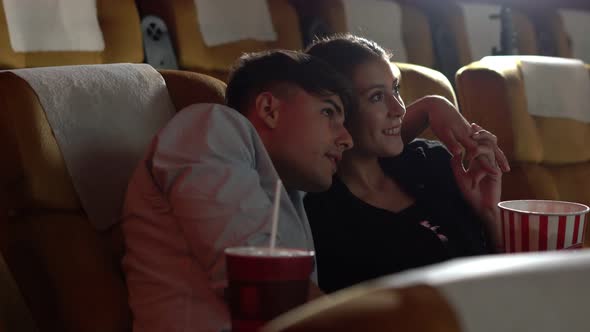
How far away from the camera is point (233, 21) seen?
7.59ft

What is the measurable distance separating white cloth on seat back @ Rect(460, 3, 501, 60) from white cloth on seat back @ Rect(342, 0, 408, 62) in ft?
1.80

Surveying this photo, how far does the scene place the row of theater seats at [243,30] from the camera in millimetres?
1988

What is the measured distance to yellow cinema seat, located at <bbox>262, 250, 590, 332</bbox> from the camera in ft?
1.07

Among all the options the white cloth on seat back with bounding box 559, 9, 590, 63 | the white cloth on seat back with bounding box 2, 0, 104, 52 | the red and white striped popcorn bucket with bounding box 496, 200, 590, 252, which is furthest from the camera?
the white cloth on seat back with bounding box 559, 9, 590, 63

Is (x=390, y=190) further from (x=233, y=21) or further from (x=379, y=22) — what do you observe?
(x=379, y=22)

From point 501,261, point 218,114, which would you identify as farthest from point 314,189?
point 501,261

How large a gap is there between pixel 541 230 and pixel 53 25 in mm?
1361

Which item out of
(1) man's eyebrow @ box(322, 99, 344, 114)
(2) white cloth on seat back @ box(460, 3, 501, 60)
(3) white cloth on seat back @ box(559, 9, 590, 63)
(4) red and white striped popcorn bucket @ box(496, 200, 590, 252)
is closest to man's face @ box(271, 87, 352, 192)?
(1) man's eyebrow @ box(322, 99, 344, 114)

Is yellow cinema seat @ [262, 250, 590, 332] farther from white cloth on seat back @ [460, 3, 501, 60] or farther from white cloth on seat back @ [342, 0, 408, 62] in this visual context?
white cloth on seat back @ [460, 3, 501, 60]

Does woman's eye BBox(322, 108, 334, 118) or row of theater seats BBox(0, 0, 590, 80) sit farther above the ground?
woman's eye BBox(322, 108, 334, 118)

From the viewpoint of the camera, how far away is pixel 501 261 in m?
0.34

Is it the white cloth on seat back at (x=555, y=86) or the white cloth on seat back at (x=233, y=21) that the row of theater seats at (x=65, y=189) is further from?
the white cloth on seat back at (x=555, y=86)

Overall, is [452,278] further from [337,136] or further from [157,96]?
[157,96]

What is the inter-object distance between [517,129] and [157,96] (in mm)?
1210
